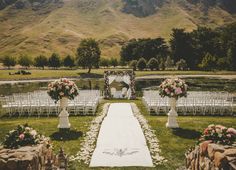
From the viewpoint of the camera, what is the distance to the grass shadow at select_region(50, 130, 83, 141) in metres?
15.7

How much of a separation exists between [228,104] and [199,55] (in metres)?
80.5

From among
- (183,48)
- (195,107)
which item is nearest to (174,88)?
(195,107)

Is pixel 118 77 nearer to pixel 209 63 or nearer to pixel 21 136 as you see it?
pixel 21 136

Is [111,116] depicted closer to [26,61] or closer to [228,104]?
[228,104]

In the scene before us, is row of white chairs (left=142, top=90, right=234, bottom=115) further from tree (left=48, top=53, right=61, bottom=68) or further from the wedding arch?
tree (left=48, top=53, right=61, bottom=68)

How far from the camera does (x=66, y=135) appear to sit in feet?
53.7

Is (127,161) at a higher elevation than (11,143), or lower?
lower

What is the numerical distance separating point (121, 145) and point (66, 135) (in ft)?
11.3

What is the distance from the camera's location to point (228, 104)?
2402cm

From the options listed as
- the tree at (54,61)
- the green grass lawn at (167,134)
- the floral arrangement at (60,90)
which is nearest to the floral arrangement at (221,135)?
the green grass lawn at (167,134)

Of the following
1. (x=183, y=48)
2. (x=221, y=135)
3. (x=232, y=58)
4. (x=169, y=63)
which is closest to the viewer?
(x=221, y=135)

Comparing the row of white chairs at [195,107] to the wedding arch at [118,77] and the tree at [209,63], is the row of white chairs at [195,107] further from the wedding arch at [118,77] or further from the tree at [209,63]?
the tree at [209,63]

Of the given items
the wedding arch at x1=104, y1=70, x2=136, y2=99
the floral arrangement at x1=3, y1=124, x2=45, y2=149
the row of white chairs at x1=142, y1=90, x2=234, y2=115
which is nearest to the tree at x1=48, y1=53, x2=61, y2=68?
the wedding arch at x1=104, y1=70, x2=136, y2=99

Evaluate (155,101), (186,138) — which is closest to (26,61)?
(155,101)
